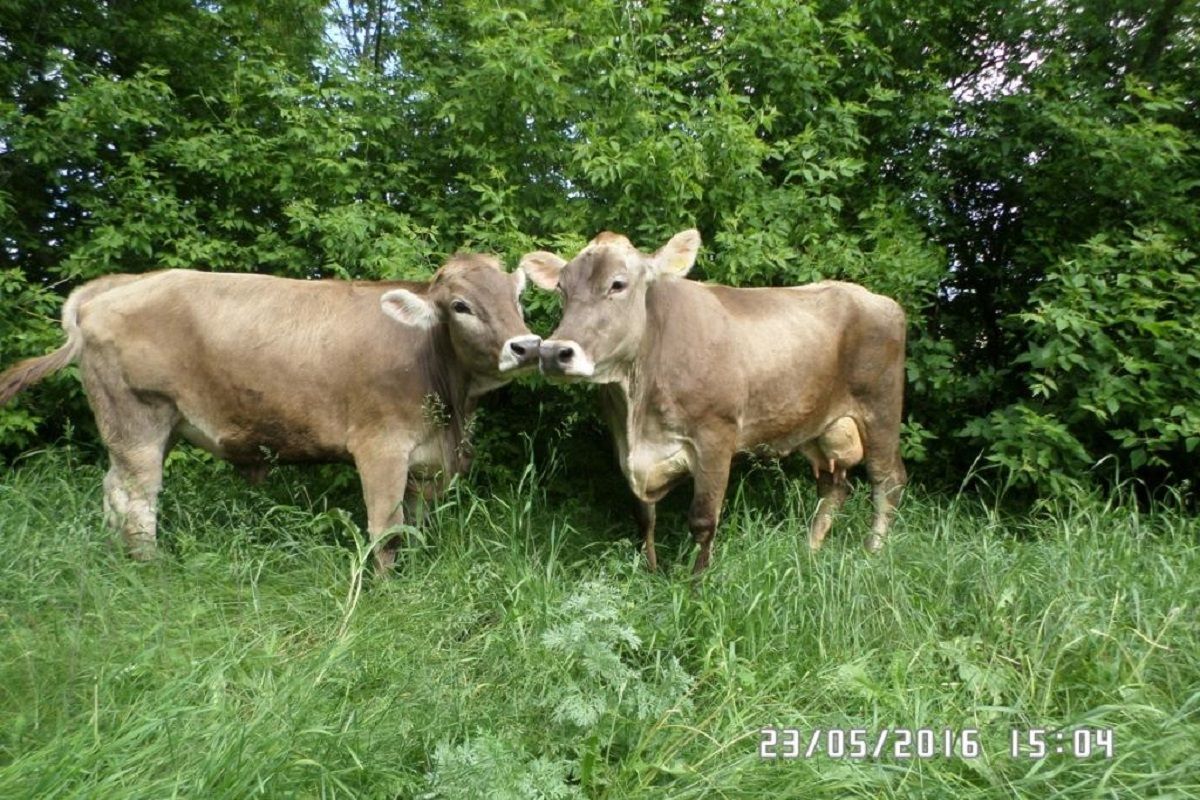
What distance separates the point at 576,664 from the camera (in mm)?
3385

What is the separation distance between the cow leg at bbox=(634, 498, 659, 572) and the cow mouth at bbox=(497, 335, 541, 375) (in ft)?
4.16

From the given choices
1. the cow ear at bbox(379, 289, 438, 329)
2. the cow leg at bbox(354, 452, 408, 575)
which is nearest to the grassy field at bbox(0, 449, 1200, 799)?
the cow leg at bbox(354, 452, 408, 575)

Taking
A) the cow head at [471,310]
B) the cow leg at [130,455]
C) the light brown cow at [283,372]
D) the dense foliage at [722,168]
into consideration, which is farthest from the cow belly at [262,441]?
the dense foliage at [722,168]

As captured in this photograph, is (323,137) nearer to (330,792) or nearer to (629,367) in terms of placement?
(629,367)

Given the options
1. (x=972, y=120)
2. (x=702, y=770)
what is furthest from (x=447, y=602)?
(x=972, y=120)

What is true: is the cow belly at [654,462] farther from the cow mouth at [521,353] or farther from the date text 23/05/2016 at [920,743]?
the date text 23/05/2016 at [920,743]

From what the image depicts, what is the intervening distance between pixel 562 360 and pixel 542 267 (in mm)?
992

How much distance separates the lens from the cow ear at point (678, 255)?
203 inches

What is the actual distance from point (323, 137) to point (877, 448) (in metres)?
4.31

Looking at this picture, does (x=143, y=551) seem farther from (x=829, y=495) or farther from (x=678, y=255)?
(x=829, y=495)

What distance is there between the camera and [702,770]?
9.77 feet

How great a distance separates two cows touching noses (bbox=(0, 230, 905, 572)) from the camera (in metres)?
4.94

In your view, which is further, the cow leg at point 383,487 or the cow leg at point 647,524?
the cow leg at point 647,524

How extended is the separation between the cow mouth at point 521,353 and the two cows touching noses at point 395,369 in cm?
1
